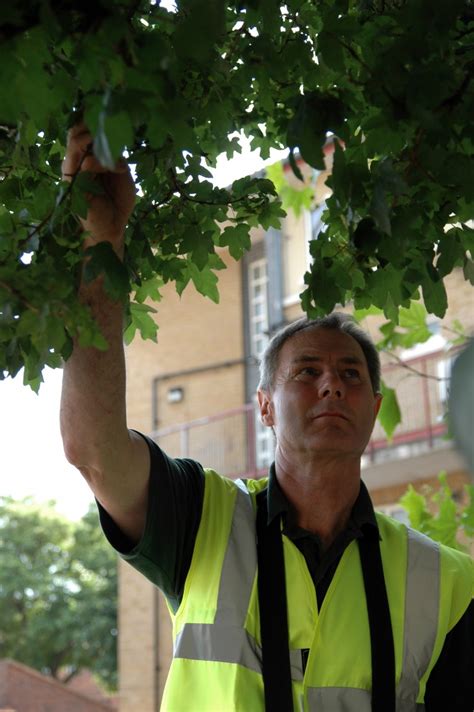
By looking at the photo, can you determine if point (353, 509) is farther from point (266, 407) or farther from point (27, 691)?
point (27, 691)

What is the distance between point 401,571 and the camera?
340 centimetres

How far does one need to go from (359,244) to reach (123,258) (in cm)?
58

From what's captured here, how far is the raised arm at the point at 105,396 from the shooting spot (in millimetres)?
2518

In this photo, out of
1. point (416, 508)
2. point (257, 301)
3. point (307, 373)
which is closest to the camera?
point (307, 373)

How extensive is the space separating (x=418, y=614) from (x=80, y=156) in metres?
1.66

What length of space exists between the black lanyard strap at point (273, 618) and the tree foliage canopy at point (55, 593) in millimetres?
35510

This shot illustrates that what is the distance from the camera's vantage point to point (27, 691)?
3019 centimetres

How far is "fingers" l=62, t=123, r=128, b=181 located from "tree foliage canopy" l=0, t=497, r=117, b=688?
3652 cm

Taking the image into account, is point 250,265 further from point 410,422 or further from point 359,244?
point 359,244

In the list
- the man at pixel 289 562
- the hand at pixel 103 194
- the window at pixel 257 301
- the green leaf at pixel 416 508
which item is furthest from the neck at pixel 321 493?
the window at pixel 257 301

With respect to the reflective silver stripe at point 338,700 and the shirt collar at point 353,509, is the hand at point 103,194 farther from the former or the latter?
the reflective silver stripe at point 338,700

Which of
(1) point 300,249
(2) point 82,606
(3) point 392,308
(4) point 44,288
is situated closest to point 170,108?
(4) point 44,288

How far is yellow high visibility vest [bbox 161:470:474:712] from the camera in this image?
120 inches

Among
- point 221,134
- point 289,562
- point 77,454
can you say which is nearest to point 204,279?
point 221,134
